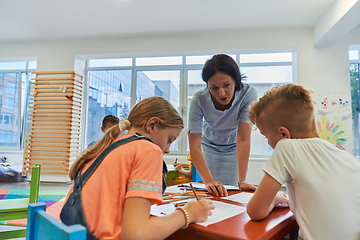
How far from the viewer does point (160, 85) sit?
5.73 metres

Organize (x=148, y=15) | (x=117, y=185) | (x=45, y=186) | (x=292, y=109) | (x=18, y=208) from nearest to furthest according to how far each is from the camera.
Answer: (x=117, y=185)
(x=292, y=109)
(x=18, y=208)
(x=148, y=15)
(x=45, y=186)

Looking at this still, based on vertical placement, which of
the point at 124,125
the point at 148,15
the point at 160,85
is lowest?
the point at 124,125

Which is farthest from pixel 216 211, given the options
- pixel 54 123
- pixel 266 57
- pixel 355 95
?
pixel 355 95

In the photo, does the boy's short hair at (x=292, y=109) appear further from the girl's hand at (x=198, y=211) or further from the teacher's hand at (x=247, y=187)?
the teacher's hand at (x=247, y=187)

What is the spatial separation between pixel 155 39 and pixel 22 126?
424 centimetres

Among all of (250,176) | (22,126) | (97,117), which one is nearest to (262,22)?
(250,176)

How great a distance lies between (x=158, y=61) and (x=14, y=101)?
404 centimetres

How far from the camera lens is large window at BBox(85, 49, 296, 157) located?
17.5 feet

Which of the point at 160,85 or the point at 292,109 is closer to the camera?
the point at 292,109

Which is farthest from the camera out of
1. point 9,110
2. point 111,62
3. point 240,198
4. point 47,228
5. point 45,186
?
point 9,110

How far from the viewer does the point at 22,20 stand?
4.68 metres

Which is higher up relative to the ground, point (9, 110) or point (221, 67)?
point (9, 110)

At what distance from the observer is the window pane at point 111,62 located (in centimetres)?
590

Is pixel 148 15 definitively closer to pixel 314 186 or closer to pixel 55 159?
pixel 55 159
